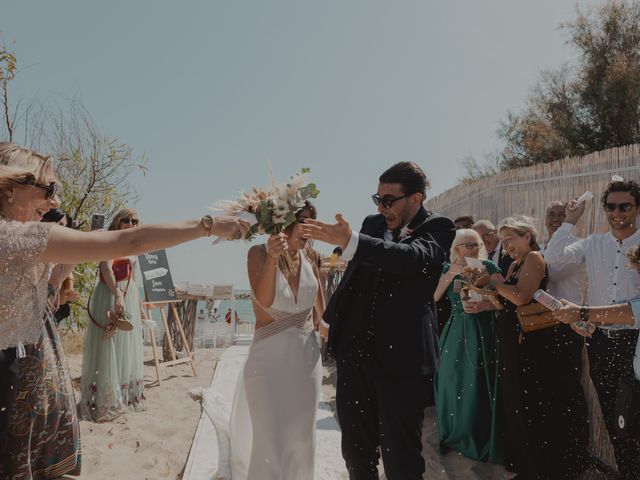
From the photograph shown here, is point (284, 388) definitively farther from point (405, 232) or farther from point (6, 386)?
point (6, 386)

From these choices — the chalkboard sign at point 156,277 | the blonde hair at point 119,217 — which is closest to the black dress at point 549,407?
the blonde hair at point 119,217

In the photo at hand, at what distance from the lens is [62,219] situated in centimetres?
381

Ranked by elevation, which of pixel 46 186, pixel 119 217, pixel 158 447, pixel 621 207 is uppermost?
pixel 119 217

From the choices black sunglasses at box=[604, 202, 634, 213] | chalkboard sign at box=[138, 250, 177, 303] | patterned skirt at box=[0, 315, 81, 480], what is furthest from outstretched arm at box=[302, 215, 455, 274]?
chalkboard sign at box=[138, 250, 177, 303]

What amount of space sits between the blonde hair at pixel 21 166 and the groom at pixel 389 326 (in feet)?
4.35

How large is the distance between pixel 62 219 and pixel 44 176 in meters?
1.59

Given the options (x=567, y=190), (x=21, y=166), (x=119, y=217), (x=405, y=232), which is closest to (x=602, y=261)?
(x=567, y=190)

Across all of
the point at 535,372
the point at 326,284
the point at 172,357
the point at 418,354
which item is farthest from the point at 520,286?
the point at 172,357

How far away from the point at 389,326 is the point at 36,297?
1910 millimetres

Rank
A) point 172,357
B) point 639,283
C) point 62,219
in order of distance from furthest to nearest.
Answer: point 172,357, point 639,283, point 62,219

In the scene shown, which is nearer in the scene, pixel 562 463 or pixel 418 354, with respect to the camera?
pixel 418 354

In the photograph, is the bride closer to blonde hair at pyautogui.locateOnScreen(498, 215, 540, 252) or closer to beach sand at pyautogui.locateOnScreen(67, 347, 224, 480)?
beach sand at pyautogui.locateOnScreen(67, 347, 224, 480)

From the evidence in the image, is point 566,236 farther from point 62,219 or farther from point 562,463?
point 62,219

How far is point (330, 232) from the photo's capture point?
115 inches
